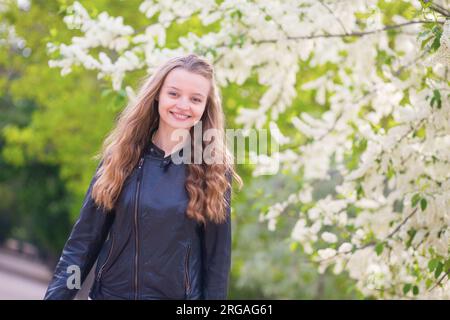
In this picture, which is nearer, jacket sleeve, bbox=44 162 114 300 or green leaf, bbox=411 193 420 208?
jacket sleeve, bbox=44 162 114 300

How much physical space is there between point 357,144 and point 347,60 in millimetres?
1402

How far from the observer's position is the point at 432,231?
4.09 meters

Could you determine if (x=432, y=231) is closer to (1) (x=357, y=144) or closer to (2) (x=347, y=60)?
(1) (x=357, y=144)

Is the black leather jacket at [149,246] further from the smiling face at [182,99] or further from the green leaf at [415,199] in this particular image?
the green leaf at [415,199]

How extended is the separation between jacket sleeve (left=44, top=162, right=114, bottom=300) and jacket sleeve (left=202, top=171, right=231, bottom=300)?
1.29 ft

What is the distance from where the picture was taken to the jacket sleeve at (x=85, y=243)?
2787mm

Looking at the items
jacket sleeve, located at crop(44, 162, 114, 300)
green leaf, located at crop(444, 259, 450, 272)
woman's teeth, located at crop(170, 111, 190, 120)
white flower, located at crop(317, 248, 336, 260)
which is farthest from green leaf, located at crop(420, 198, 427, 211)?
jacket sleeve, located at crop(44, 162, 114, 300)

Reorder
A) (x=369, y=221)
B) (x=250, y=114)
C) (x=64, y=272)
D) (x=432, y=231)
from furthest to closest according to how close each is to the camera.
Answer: (x=250, y=114) < (x=369, y=221) < (x=432, y=231) < (x=64, y=272)

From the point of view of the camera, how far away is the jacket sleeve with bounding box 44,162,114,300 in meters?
2.79

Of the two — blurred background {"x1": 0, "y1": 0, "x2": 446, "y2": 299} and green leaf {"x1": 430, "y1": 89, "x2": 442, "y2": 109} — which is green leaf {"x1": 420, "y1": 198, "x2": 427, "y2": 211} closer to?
green leaf {"x1": 430, "y1": 89, "x2": 442, "y2": 109}

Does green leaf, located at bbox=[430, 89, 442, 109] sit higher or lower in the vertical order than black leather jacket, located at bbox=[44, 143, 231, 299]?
higher

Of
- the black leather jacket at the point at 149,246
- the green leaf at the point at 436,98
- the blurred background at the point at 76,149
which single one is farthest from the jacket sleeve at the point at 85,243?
the blurred background at the point at 76,149

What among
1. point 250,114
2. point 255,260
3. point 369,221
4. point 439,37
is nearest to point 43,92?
point 255,260

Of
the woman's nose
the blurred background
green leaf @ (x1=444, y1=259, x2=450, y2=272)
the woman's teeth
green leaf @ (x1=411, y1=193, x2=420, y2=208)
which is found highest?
the blurred background
